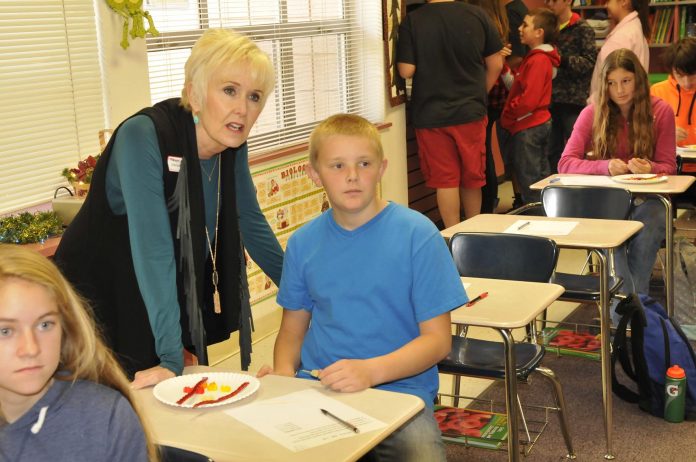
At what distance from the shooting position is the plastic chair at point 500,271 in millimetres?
3041

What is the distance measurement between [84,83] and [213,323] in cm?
167

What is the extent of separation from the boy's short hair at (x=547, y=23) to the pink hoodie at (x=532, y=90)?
0.28 ft

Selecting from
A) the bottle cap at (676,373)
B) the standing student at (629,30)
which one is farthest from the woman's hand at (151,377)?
the standing student at (629,30)

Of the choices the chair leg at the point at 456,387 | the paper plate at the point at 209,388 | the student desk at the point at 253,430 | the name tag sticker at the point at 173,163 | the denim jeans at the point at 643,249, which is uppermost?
the name tag sticker at the point at 173,163

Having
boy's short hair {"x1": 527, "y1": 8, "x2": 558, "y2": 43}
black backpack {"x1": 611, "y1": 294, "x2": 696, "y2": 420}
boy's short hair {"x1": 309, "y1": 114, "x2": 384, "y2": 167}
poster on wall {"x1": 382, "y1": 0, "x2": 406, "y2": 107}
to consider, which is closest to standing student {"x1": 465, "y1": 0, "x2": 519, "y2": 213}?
boy's short hair {"x1": 527, "y1": 8, "x2": 558, "y2": 43}

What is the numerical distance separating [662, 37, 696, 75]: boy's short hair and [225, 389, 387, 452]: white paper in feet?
13.5

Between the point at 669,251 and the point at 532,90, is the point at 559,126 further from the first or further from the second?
the point at 669,251

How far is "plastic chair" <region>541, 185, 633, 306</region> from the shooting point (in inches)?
160

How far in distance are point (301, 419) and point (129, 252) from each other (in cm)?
65

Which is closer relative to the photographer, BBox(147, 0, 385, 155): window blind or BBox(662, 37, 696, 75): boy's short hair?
BBox(147, 0, 385, 155): window blind

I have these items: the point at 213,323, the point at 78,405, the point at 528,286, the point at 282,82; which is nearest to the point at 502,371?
the point at 528,286

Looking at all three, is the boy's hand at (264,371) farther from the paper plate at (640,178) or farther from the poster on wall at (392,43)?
the poster on wall at (392,43)

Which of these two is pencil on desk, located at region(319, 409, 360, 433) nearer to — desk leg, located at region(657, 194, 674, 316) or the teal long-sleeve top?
the teal long-sleeve top

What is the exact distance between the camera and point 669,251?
4.38 metres
